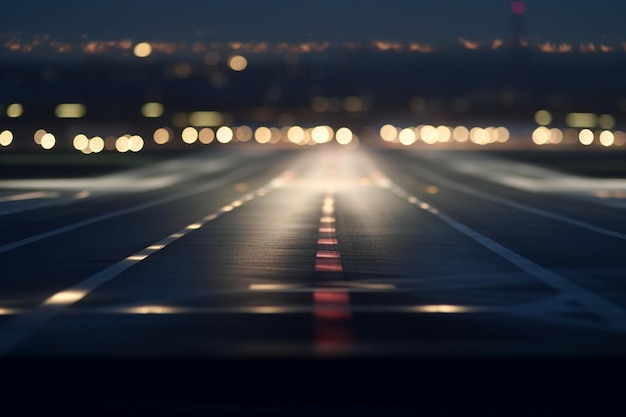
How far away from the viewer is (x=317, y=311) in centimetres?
1353

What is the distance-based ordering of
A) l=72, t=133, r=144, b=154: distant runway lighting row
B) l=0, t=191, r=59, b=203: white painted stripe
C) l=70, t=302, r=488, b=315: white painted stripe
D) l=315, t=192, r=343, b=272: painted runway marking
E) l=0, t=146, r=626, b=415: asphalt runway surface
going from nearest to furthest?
l=0, t=146, r=626, b=415: asphalt runway surface → l=70, t=302, r=488, b=315: white painted stripe → l=315, t=192, r=343, b=272: painted runway marking → l=0, t=191, r=59, b=203: white painted stripe → l=72, t=133, r=144, b=154: distant runway lighting row

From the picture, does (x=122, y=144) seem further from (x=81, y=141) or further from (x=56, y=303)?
(x=56, y=303)

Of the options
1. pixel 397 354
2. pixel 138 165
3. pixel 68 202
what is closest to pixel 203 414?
pixel 397 354

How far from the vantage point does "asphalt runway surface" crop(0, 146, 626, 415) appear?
29.9 feet

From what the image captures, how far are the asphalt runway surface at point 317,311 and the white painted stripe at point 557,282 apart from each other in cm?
4

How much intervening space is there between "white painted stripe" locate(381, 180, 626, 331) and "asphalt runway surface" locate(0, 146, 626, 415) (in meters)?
0.04

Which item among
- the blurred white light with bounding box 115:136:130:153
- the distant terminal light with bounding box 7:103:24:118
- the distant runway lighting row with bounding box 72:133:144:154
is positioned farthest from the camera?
the distant terminal light with bounding box 7:103:24:118

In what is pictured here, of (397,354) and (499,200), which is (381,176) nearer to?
(499,200)

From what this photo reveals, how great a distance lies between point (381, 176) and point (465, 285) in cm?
4506

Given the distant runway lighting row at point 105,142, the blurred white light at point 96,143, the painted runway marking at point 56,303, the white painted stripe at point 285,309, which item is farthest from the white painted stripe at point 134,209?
the blurred white light at point 96,143

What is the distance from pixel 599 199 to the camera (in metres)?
40.2

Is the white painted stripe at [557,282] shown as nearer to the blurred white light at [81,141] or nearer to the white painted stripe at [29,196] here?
the white painted stripe at [29,196]

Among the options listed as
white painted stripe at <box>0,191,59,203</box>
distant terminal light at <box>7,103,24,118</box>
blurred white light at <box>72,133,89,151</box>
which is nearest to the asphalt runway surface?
white painted stripe at <box>0,191,59,203</box>

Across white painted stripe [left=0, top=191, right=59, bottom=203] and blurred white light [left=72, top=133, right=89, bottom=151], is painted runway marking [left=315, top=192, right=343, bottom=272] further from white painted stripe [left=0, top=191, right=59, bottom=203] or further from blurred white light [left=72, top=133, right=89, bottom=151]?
blurred white light [left=72, top=133, right=89, bottom=151]
